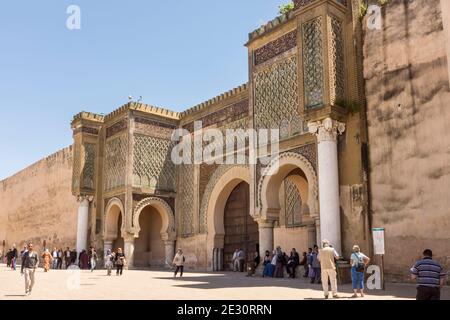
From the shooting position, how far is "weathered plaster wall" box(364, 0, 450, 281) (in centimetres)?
915

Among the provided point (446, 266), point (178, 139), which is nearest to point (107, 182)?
point (178, 139)

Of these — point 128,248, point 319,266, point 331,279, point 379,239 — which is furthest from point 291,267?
point 128,248

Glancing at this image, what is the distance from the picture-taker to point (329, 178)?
1043 cm

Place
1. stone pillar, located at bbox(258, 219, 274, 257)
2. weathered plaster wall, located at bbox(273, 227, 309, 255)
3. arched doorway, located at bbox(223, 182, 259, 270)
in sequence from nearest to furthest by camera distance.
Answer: stone pillar, located at bbox(258, 219, 274, 257) → weathered plaster wall, located at bbox(273, 227, 309, 255) → arched doorway, located at bbox(223, 182, 259, 270)

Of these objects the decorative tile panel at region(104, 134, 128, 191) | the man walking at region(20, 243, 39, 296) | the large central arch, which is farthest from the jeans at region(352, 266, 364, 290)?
the decorative tile panel at region(104, 134, 128, 191)

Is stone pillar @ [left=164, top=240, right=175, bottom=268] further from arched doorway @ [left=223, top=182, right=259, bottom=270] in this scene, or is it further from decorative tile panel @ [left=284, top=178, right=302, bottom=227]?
decorative tile panel @ [left=284, top=178, right=302, bottom=227]

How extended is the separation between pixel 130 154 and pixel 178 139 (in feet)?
7.01

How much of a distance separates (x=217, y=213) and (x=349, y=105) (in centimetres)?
752

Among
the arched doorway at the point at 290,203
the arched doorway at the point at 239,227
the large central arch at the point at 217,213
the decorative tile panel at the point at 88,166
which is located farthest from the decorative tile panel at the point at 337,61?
the decorative tile panel at the point at 88,166

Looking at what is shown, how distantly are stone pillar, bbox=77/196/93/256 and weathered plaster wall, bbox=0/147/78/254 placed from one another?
319 centimetres

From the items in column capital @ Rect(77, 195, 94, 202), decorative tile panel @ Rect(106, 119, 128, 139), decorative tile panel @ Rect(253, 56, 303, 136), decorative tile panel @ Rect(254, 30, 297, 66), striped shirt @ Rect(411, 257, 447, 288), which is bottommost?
striped shirt @ Rect(411, 257, 447, 288)

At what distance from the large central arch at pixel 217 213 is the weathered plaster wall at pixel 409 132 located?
6.66m
